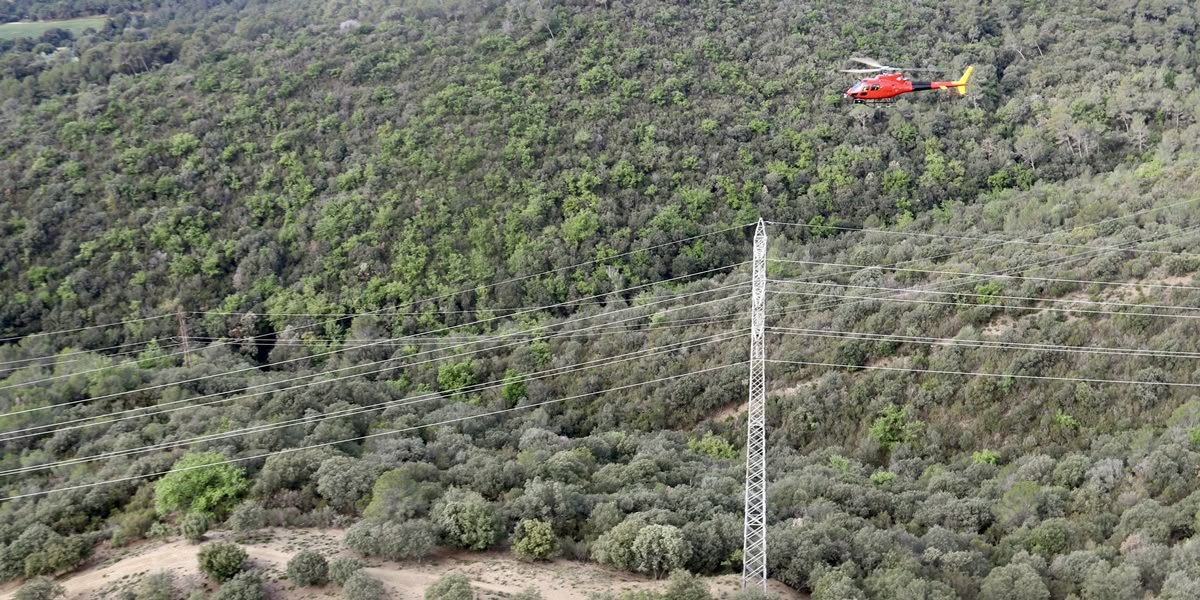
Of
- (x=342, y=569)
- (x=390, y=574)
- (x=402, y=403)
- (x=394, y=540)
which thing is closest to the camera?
(x=342, y=569)

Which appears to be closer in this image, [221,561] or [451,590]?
[451,590]

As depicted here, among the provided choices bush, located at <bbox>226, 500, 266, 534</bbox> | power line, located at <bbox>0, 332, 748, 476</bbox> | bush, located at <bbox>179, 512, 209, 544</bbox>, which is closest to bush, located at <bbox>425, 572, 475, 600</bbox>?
bush, located at <bbox>226, 500, 266, 534</bbox>

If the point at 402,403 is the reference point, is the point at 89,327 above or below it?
above

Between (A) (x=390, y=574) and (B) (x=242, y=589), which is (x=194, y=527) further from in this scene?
(A) (x=390, y=574)

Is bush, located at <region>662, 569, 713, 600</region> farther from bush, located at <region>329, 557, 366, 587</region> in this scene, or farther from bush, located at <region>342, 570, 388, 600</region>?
bush, located at <region>329, 557, 366, 587</region>

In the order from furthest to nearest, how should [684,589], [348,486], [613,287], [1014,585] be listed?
[613,287] → [348,486] → [1014,585] → [684,589]

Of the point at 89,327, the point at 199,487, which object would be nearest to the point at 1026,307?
the point at 199,487

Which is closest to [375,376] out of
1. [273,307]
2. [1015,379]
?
[273,307]

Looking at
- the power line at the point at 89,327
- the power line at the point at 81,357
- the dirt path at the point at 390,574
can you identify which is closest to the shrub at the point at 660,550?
the dirt path at the point at 390,574
